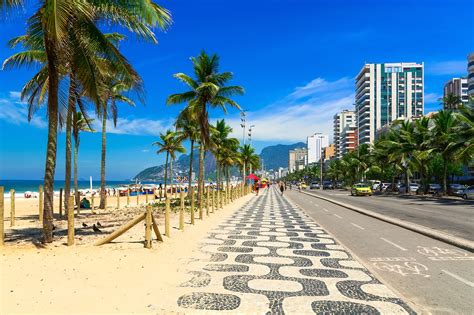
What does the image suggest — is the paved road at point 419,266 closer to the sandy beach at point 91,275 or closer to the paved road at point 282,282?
the paved road at point 282,282

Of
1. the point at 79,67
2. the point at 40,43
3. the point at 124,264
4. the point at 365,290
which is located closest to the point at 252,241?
the point at 124,264

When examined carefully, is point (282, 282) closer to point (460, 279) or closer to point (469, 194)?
point (460, 279)

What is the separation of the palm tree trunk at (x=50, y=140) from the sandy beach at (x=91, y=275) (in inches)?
21.9

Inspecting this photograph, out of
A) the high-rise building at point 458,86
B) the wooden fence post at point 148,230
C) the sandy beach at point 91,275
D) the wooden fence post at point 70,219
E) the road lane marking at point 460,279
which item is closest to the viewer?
the sandy beach at point 91,275

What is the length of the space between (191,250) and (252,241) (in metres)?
2.15

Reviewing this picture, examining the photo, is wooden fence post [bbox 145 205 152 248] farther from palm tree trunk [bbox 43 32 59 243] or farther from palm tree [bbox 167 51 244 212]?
palm tree [bbox 167 51 244 212]

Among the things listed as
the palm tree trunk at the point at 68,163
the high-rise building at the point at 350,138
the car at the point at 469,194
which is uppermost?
the high-rise building at the point at 350,138

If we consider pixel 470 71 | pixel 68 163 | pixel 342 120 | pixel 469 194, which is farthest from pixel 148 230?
pixel 342 120

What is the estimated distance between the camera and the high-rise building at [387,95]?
139 metres

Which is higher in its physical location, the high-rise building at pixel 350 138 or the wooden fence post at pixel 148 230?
the high-rise building at pixel 350 138

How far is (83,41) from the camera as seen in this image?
389 inches

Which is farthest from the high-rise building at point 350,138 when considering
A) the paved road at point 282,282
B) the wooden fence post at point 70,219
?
the wooden fence post at point 70,219

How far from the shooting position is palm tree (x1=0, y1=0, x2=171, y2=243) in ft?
30.9

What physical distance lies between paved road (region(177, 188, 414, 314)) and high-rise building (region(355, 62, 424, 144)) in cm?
13698
